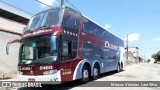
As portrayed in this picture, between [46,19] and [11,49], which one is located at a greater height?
[46,19]

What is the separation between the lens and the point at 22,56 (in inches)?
391

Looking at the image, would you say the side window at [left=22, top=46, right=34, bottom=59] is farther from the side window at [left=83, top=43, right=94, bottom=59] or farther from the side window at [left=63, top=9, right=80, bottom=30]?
the side window at [left=83, top=43, right=94, bottom=59]

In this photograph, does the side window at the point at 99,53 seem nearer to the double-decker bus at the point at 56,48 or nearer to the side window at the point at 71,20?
the double-decker bus at the point at 56,48

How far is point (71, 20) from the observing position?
1046 centimetres

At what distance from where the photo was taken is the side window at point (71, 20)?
32.7 ft

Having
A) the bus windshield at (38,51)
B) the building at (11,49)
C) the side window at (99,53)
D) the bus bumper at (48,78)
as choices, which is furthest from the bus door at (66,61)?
the building at (11,49)

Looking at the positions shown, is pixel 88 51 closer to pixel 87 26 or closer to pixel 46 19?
pixel 87 26

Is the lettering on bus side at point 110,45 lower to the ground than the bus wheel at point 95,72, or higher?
higher

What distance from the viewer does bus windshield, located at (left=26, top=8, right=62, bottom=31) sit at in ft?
31.9

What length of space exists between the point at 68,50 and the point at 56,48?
1.00m

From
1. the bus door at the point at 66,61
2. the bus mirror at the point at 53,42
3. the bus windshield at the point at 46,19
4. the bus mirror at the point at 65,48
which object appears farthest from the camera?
the bus windshield at the point at 46,19

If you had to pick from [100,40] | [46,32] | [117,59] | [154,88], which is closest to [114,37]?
[117,59]

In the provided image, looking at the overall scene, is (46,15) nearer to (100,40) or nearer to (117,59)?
(100,40)

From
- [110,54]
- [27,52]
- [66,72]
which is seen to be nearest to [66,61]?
[66,72]
